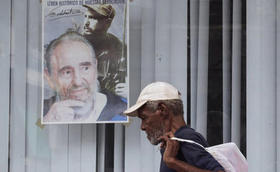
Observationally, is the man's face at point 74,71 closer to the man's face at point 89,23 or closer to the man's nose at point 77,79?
Result: the man's nose at point 77,79

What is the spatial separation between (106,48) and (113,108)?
20.9 inches

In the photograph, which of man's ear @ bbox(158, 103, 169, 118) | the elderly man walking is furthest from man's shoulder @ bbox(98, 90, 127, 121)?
man's ear @ bbox(158, 103, 169, 118)

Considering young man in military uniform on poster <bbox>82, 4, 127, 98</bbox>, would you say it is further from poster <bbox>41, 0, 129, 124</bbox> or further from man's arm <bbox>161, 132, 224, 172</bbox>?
man's arm <bbox>161, 132, 224, 172</bbox>

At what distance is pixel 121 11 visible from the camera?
5.22 metres

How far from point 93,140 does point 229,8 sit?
5.45ft

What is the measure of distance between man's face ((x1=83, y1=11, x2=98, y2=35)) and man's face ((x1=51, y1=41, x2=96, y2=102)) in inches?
5.0

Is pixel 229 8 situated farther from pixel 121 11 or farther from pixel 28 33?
pixel 28 33

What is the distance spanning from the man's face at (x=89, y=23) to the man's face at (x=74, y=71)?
13 centimetres

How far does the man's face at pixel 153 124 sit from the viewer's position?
3.54 metres

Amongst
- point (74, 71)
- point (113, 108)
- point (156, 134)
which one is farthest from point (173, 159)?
point (74, 71)

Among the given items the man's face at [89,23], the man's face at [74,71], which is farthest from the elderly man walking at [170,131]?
the man's face at [89,23]

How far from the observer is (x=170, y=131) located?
3.49 metres

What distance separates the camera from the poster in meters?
5.21

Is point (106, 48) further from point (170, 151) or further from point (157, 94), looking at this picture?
→ point (170, 151)
